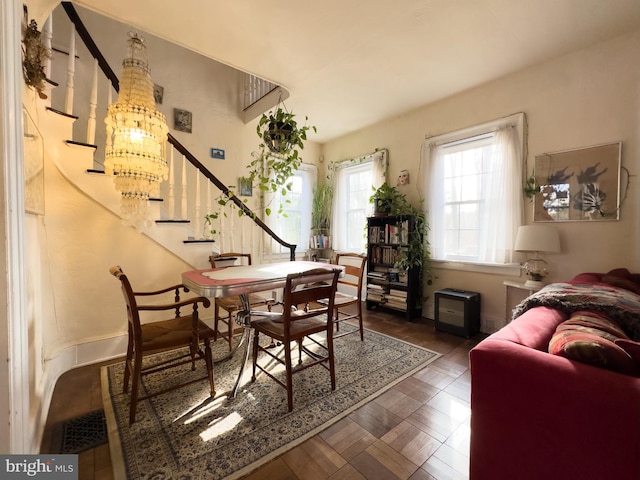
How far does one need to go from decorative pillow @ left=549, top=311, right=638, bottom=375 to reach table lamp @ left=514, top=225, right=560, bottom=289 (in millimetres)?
1487

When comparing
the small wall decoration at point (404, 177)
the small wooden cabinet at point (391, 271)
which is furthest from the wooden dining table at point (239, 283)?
the small wall decoration at point (404, 177)

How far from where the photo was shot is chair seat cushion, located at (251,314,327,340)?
1815mm

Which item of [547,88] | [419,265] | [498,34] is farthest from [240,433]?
[547,88]

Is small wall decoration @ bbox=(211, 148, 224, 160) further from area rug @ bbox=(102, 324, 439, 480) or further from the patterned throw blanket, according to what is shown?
the patterned throw blanket

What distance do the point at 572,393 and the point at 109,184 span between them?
3.23 meters

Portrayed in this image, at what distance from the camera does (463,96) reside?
3.29 meters

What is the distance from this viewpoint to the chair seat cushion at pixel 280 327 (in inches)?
71.5

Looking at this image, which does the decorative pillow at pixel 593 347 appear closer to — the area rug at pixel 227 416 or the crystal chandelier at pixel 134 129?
the area rug at pixel 227 416

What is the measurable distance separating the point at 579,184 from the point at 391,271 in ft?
6.99

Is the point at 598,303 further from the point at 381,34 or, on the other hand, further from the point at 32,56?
the point at 32,56

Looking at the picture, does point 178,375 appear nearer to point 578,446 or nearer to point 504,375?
point 504,375

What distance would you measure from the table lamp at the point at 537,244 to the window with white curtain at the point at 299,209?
3308 millimetres

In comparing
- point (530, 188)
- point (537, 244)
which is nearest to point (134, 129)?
point (537, 244)

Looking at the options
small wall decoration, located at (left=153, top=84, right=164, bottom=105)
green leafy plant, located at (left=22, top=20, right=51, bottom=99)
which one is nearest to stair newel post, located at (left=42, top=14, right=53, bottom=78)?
green leafy plant, located at (left=22, top=20, right=51, bottom=99)
